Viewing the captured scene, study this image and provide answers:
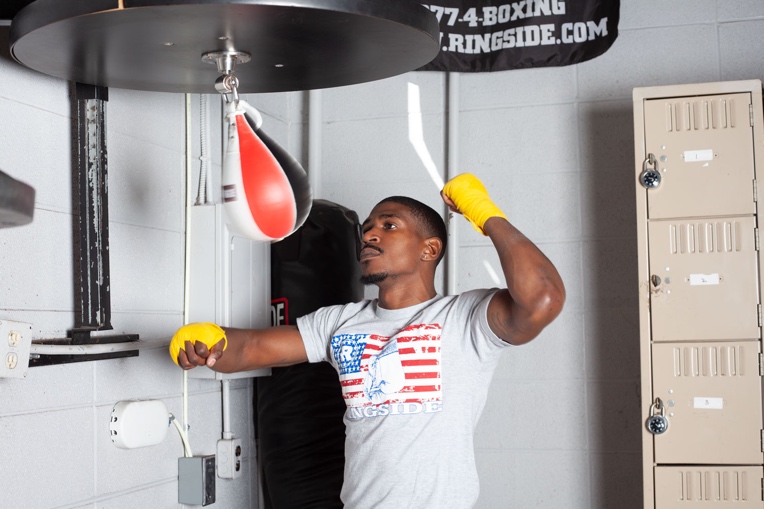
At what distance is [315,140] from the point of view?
10.9 feet

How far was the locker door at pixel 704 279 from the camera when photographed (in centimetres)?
257

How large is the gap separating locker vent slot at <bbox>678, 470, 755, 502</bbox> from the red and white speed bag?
58.6 inches

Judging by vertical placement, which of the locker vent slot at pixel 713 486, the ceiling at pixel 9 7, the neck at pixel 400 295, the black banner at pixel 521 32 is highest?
the black banner at pixel 521 32

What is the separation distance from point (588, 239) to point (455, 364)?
1.13 metres

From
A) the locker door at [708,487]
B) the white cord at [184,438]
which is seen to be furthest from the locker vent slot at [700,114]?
the white cord at [184,438]

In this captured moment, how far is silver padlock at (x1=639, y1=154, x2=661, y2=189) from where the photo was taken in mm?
2639

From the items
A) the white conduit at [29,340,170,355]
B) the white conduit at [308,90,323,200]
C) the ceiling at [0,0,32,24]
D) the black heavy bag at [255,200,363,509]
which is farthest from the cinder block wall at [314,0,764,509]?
the ceiling at [0,0,32,24]

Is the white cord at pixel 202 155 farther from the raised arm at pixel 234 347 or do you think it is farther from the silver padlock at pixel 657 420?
the silver padlock at pixel 657 420

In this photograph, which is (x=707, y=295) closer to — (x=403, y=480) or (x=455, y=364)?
(x=455, y=364)

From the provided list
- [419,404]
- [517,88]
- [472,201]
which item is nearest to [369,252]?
[472,201]

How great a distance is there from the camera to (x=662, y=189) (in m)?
2.64

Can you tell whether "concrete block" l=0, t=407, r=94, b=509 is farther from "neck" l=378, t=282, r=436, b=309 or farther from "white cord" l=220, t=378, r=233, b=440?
"neck" l=378, t=282, r=436, b=309

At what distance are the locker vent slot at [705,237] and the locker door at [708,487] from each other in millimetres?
637

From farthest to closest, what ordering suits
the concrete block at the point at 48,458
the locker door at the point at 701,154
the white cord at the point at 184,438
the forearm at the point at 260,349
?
the locker door at the point at 701,154 → the white cord at the point at 184,438 → the forearm at the point at 260,349 → the concrete block at the point at 48,458
